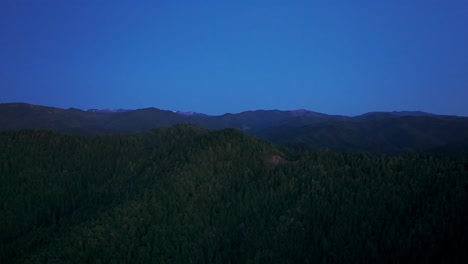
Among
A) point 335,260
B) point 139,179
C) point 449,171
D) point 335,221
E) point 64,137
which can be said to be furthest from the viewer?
point 64,137

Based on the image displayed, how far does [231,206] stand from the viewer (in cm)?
13625

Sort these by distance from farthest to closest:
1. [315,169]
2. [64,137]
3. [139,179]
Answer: [64,137], [139,179], [315,169]

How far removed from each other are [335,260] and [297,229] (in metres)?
14.4

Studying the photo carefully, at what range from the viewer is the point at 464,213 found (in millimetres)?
113688

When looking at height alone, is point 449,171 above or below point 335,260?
above

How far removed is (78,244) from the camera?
115m

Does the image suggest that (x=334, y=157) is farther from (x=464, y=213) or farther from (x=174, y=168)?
(x=174, y=168)

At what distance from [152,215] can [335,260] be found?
56595 millimetres

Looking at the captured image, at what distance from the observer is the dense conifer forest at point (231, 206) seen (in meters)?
114

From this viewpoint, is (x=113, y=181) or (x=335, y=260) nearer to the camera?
(x=335, y=260)

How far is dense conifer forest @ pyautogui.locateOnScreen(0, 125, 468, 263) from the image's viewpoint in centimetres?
11438

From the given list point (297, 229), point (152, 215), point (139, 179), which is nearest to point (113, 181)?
point (139, 179)

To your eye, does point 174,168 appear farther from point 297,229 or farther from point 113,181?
point 297,229

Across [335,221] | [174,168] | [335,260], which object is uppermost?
[174,168]
